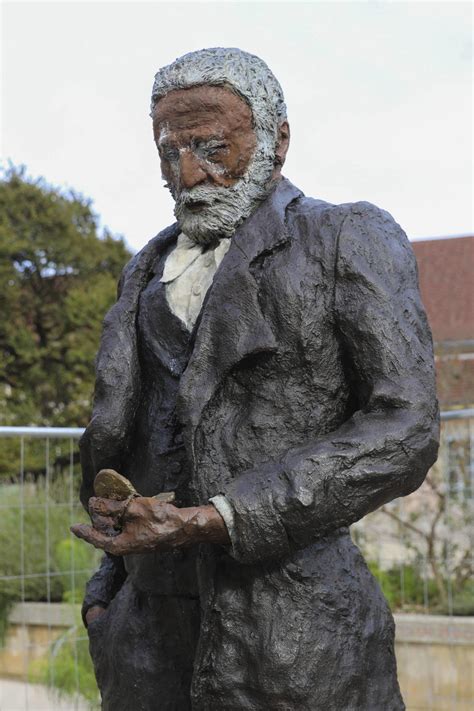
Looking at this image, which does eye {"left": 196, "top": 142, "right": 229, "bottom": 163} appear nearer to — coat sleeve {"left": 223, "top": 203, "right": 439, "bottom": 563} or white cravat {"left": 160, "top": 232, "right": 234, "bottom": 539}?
white cravat {"left": 160, "top": 232, "right": 234, "bottom": 539}

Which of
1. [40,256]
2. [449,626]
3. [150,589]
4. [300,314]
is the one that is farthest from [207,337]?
[40,256]

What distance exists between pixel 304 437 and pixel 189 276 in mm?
466

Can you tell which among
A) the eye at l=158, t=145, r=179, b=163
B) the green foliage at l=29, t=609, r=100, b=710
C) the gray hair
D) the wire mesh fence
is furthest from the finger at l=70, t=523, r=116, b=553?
the green foliage at l=29, t=609, r=100, b=710

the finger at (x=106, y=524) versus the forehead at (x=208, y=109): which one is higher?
the forehead at (x=208, y=109)

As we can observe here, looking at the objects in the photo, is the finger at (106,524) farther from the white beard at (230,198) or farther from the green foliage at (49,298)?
the green foliage at (49,298)

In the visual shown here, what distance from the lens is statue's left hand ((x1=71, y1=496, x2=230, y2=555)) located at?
2.20 metres

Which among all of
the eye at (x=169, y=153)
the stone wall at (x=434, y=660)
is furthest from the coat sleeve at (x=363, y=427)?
the stone wall at (x=434, y=660)

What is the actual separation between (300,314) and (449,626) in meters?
4.82

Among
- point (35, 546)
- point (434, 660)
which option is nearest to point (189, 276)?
point (434, 660)

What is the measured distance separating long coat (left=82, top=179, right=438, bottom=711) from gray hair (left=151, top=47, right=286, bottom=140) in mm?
188

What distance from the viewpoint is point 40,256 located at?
19953 millimetres

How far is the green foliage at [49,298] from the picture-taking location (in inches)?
737

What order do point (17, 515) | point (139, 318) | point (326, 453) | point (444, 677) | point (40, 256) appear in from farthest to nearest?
point (40, 256), point (17, 515), point (444, 677), point (139, 318), point (326, 453)

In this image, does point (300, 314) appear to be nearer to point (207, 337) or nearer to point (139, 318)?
point (207, 337)
